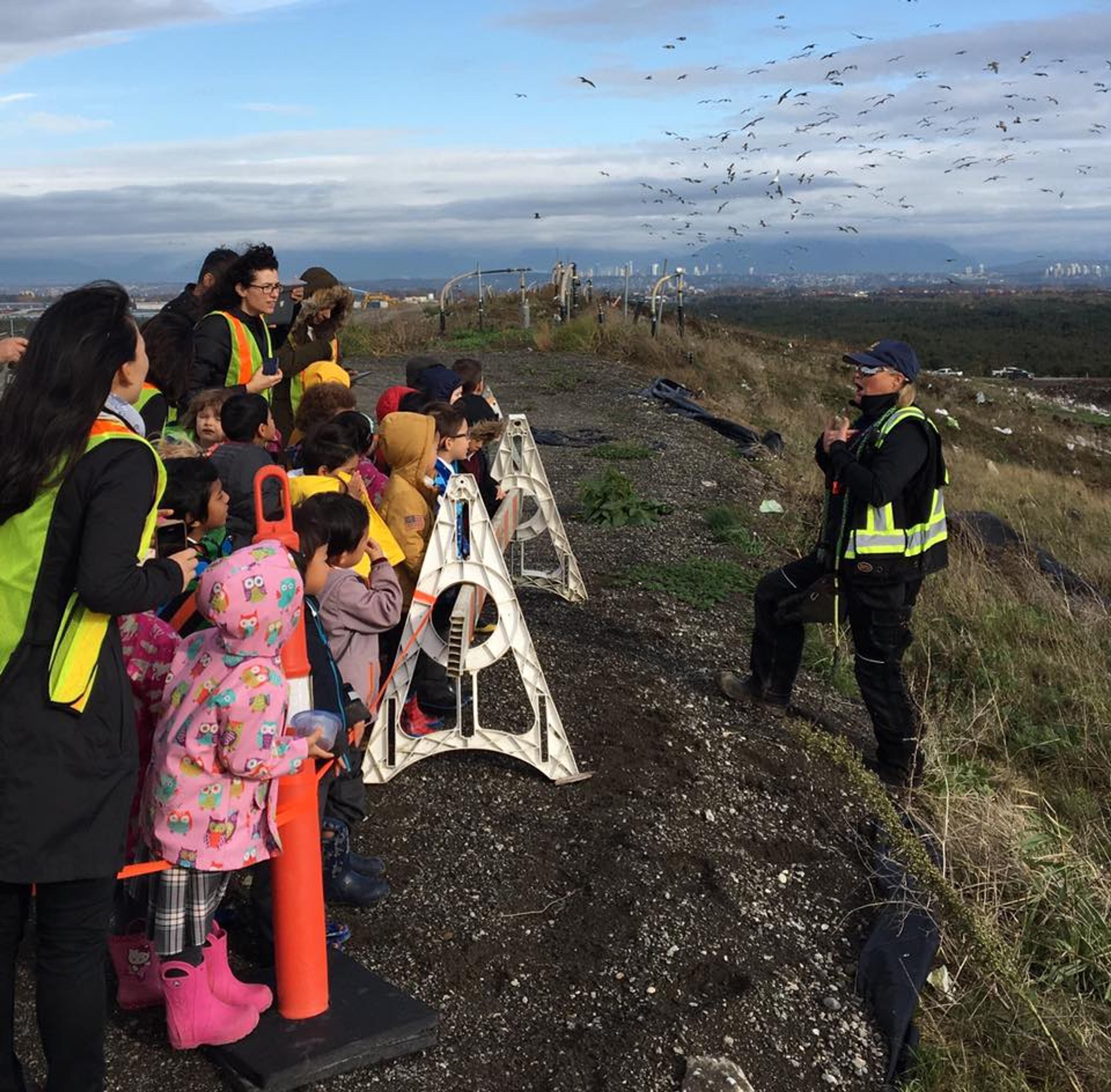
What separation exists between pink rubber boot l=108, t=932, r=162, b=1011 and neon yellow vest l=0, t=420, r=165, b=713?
110cm

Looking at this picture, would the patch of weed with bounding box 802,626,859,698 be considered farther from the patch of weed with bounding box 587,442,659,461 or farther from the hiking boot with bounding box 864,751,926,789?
the patch of weed with bounding box 587,442,659,461

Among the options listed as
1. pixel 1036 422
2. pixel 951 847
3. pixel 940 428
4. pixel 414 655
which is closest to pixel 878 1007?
pixel 951 847

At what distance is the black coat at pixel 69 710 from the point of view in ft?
8.40

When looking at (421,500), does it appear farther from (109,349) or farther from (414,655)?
(109,349)

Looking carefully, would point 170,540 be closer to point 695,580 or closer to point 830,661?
point 830,661

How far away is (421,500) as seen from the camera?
16.3ft

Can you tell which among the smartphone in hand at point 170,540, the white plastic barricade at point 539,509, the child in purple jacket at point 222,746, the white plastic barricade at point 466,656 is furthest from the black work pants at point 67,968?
the white plastic barricade at point 539,509

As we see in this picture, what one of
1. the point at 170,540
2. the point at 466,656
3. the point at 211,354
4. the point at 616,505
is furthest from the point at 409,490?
the point at 616,505

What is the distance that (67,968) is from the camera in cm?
265

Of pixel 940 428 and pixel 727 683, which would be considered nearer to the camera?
pixel 727 683

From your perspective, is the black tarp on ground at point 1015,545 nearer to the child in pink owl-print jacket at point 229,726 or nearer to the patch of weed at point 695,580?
the patch of weed at point 695,580

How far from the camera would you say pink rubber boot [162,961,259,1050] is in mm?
3078

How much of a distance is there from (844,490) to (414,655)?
199cm

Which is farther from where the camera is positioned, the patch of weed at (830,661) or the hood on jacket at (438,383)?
the patch of weed at (830,661)
